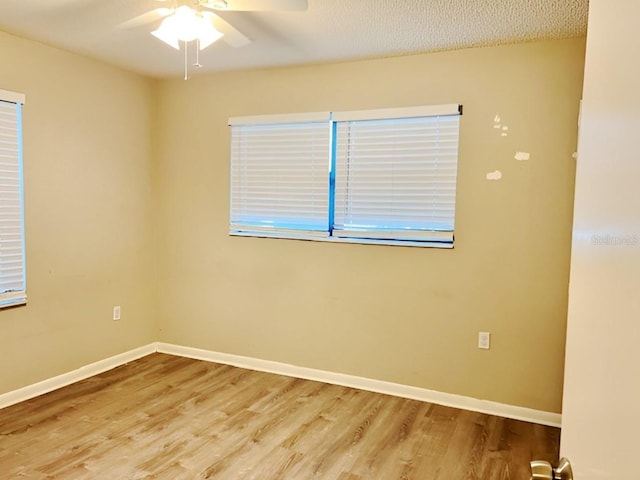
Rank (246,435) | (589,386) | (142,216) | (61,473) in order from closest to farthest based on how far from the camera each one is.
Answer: (589,386), (61,473), (246,435), (142,216)

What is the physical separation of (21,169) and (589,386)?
133 inches

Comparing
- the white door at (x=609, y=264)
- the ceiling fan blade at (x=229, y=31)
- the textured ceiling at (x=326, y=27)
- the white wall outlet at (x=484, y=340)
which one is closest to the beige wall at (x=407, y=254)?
the white wall outlet at (x=484, y=340)

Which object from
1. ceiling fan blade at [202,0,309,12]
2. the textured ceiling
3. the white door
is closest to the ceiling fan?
ceiling fan blade at [202,0,309,12]

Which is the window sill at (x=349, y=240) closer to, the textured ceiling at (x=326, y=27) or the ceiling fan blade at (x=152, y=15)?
the textured ceiling at (x=326, y=27)

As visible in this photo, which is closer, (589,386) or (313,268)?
(589,386)

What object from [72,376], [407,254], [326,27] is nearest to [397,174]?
[407,254]

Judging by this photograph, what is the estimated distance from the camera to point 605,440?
1.80 ft

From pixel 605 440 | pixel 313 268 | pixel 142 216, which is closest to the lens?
pixel 605 440

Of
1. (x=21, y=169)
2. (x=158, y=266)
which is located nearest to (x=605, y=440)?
(x=21, y=169)

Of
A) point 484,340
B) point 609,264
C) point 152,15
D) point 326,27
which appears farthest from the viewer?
point 484,340

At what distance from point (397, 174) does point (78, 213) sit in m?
2.38

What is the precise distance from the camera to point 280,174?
11.7 ft

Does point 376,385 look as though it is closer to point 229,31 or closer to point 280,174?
point 280,174

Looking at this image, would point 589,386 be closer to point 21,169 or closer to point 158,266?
point 21,169
